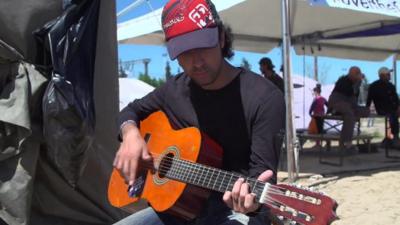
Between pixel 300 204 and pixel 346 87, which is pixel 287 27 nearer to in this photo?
pixel 346 87

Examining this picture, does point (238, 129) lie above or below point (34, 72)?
below

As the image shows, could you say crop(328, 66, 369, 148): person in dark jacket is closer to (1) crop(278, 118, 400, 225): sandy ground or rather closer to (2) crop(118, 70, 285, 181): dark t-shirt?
(1) crop(278, 118, 400, 225): sandy ground

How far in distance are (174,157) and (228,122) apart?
28 cm

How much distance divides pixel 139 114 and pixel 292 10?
270 inches

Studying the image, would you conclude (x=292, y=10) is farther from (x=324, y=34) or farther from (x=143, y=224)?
(x=143, y=224)

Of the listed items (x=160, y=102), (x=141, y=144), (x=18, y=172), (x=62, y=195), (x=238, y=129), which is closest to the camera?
(x=238, y=129)

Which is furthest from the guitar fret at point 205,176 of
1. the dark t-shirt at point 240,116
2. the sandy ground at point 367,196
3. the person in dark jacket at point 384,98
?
the person in dark jacket at point 384,98

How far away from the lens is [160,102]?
2334 millimetres

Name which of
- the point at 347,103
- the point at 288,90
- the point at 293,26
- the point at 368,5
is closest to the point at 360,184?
the point at 288,90

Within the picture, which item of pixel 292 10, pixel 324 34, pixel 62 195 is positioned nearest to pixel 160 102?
pixel 62 195

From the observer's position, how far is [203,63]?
1967 mm

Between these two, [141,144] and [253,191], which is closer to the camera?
[253,191]

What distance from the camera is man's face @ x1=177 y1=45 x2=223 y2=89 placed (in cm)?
196

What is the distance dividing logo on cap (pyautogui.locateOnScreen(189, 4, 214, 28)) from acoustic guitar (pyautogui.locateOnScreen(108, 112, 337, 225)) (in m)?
0.43
